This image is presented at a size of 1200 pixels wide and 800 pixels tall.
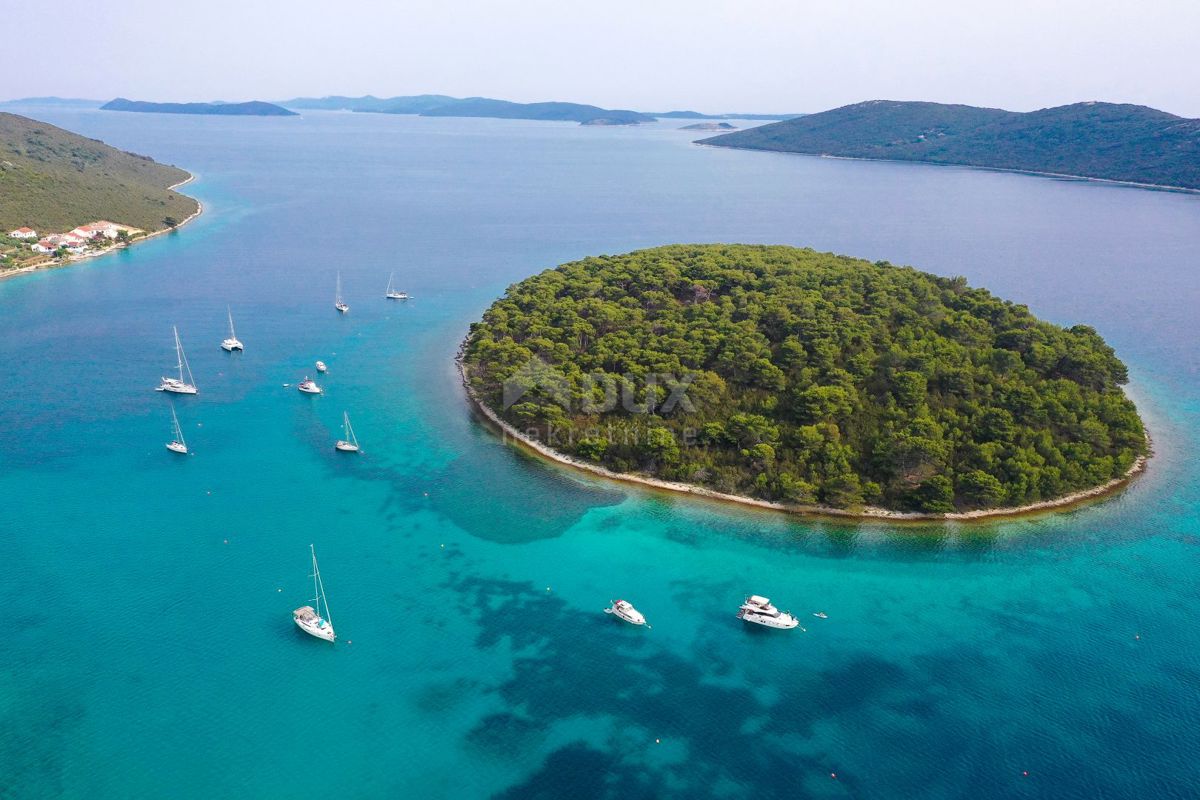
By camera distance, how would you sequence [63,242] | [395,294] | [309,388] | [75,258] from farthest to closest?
[63,242]
[75,258]
[395,294]
[309,388]

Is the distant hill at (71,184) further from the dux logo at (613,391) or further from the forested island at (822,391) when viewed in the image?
the dux logo at (613,391)

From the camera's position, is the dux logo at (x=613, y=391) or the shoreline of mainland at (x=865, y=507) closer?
the shoreline of mainland at (x=865, y=507)

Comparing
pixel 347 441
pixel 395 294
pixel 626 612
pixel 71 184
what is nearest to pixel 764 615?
pixel 626 612

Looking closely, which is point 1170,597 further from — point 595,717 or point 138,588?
point 138,588

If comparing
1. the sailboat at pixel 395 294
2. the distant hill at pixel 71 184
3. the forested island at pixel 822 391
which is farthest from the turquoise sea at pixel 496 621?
the distant hill at pixel 71 184

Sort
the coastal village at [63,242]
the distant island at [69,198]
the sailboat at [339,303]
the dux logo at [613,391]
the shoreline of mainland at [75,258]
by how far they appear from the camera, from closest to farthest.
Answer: the dux logo at [613,391] → the sailboat at [339,303] → the shoreline of mainland at [75,258] → the coastal village at [63,242] → the distant island at [69,198]

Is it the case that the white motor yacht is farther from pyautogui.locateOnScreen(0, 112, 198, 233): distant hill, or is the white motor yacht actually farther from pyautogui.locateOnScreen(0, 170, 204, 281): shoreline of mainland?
pyautogui.locateOnScreen(0, 112, 198, 233): distant hill

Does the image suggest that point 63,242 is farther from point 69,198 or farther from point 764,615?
point 764,615
